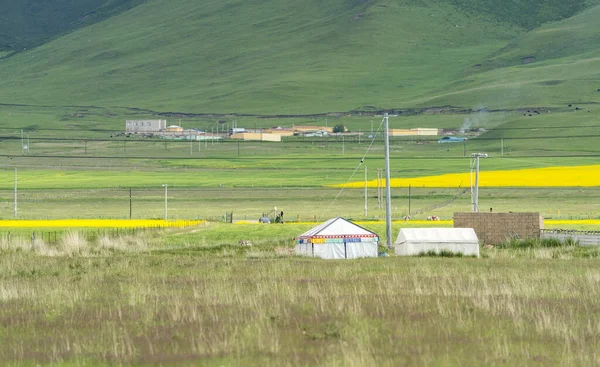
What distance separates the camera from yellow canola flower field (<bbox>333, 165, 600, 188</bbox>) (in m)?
102

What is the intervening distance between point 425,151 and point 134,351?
167851 millimetres

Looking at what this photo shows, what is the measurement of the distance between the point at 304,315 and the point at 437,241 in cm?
2323

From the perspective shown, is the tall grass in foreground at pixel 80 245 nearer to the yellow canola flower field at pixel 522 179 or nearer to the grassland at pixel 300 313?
the grassland at pixel 300 313

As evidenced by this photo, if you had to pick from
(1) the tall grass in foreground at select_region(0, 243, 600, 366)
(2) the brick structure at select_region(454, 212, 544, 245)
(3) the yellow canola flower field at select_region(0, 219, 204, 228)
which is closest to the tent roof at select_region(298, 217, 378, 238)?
(2) the brick structure at select_region(454, 212, 544, 245)

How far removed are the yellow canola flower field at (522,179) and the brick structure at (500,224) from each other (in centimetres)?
4880

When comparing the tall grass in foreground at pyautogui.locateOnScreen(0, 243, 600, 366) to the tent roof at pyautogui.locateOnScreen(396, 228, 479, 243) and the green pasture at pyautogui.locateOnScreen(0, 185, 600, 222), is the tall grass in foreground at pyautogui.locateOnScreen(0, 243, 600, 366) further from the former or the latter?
the green pasture at pyautogui.locateOnScreen(0, 185, 600, 222)

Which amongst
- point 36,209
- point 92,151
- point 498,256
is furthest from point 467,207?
point 92,151

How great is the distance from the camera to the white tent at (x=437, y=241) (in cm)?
4106

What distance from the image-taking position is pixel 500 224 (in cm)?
5116

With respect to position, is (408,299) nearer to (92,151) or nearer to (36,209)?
(36,209)

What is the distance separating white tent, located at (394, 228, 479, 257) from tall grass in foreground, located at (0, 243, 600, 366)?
403 inches

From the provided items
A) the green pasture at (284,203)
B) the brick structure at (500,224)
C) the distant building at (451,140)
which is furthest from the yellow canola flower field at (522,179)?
the distant building at (451,140)

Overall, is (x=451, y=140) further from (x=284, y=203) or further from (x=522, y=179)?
(x=284, y=203)

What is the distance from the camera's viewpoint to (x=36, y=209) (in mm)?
91500
